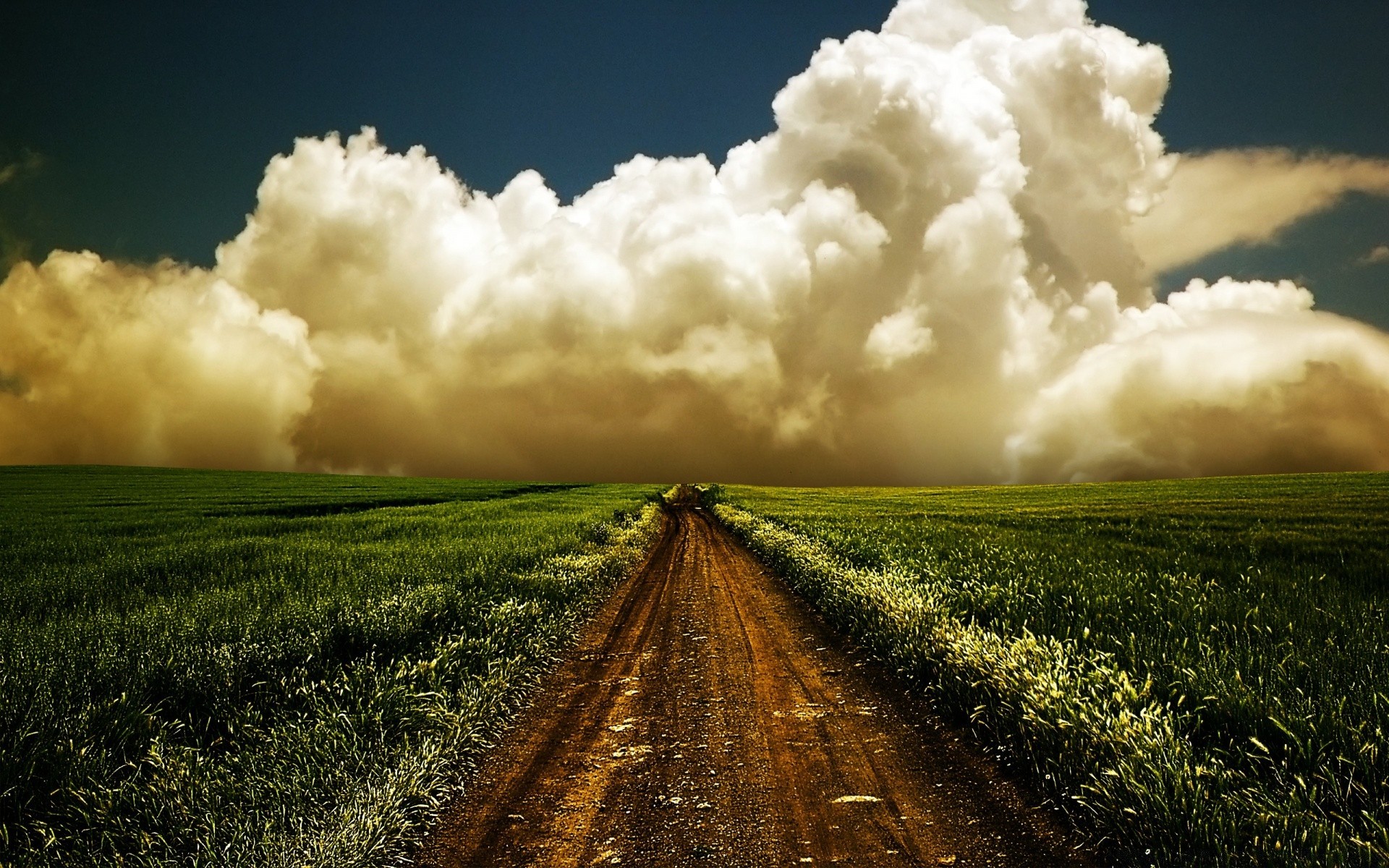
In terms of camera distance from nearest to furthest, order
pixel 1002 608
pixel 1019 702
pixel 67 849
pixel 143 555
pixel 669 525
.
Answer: pixel 67 849 → pixel 1019 702 → pixel 1002 608 → pixel 143 555 → pixel 669 525

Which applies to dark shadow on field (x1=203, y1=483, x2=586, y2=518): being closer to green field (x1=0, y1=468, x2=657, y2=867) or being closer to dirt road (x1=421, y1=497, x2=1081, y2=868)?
green field (x1=0, y1=468, x2=657, y2=867)

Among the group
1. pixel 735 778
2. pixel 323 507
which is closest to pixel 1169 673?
pixel 735 778

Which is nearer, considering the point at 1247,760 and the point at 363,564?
the point at 1247,760

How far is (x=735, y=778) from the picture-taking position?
187 inches

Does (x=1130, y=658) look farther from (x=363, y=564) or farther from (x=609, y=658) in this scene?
(x=363, y=564)

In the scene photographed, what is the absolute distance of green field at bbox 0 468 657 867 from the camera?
378 centimetres

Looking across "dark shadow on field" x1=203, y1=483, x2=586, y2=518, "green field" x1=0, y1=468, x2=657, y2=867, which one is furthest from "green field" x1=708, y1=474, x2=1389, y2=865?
"dark shadow on field" x1=203, y1=483, x2=586, y2=518

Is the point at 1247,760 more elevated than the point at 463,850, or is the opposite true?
the point at 1247,760

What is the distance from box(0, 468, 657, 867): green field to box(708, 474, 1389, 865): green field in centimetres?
456

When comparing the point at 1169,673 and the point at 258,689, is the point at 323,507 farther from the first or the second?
the point at 1169,673

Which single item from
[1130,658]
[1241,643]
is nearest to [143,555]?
[1130,658]

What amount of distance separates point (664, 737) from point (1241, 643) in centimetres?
593

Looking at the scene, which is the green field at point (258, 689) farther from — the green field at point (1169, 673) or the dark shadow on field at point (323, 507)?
the dark shadow on field at point (323, 507)

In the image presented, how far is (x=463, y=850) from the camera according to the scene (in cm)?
396
